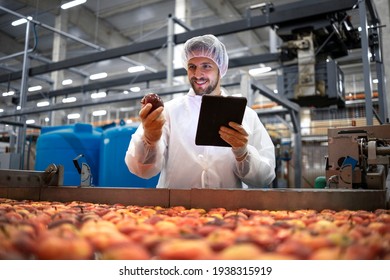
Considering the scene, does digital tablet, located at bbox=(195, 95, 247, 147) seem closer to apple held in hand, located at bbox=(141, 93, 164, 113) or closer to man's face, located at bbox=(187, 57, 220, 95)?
apple held in hand, located at bbox=(141, 93, 164, 113)

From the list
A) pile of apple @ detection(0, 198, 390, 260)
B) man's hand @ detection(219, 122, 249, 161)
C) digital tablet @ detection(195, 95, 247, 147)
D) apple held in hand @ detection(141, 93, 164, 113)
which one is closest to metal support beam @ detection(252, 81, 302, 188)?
man's hand @ detection(219, 122, 249, 161)

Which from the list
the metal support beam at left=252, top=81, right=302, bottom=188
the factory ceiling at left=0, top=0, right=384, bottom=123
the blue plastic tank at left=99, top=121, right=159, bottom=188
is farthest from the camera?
the metal support beam at left=252, top=81, right=302, bottom=188

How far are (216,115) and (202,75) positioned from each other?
27.3 inches

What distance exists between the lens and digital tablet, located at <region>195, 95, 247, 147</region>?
58.6 inches

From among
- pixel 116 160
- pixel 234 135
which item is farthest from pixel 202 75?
pixel 116 160

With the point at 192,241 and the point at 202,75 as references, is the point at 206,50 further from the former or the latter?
the point at 192,241

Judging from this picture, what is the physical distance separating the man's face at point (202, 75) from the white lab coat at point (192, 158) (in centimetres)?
20

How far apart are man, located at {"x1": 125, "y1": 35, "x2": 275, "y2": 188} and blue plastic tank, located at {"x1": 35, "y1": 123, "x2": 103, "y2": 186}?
84.3 inches

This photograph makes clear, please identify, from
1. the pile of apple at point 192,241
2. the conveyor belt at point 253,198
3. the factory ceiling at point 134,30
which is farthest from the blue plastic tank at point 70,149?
the pile of apple at point 192,241

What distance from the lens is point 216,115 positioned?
5.20 ft

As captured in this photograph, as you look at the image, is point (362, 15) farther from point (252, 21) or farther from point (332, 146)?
point (332, 146)

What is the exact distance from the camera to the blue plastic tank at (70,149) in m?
4.07

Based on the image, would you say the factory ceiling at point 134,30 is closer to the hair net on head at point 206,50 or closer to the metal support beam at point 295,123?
the metal support beam at point 295,123
